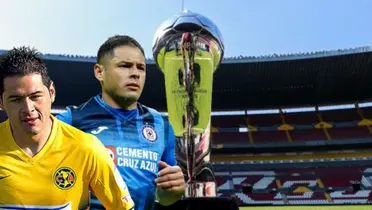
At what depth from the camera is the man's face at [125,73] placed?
1.85m

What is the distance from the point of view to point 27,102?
1.45m

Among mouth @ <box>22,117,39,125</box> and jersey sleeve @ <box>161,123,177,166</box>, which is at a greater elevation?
jersey sleeve @ <box>161,123,177,166</box>

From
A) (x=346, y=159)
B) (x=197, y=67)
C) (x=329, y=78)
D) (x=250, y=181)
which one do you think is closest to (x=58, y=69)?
(x=250, y=181)

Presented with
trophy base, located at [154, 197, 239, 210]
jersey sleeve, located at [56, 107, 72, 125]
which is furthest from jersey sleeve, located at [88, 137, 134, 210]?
trophy base, located at [154, 197, 239, 210]

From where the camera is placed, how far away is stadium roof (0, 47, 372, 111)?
21.2 m

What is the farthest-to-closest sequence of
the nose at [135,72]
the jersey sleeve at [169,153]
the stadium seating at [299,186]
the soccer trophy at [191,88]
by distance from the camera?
the stadium seating at [299,186] → the soccer trophy at [191,88] → the jersey sleeve at [169,153] → the nose at [135,72]

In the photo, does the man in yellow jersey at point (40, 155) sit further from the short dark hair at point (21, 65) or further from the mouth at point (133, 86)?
the mouth at point (133, 86)

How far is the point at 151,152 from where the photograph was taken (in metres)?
2.03

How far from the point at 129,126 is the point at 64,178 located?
534 millimetres

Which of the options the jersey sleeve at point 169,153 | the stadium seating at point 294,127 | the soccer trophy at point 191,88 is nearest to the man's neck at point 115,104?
the jersey sleeve at point 169,153

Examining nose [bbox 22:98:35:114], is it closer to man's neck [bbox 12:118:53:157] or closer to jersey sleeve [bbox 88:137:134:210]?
man's neck [bbox 12:118:53:157]

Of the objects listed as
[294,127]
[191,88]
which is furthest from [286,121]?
[191,88]

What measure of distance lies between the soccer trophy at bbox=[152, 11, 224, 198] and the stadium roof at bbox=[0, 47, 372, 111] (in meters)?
18.0

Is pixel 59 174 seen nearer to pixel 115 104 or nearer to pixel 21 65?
pixel 21 65
